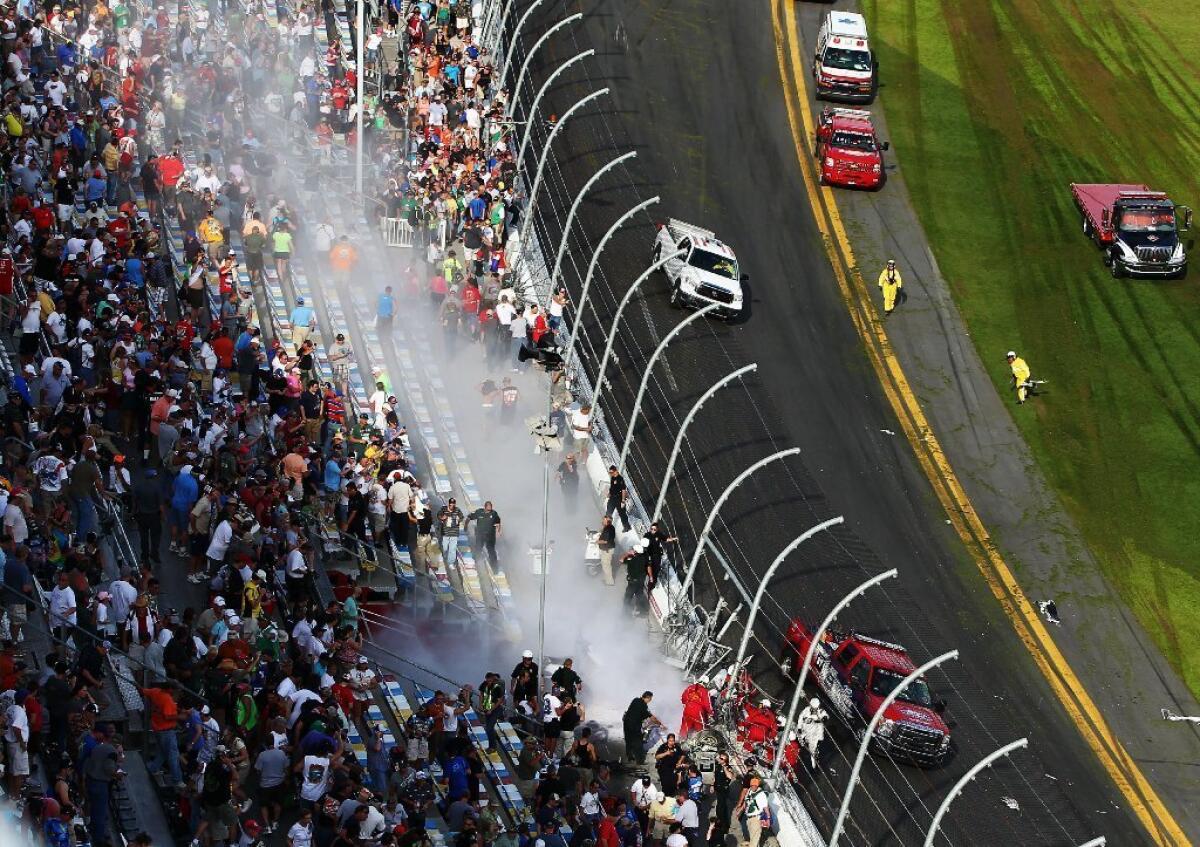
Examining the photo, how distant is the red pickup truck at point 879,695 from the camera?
3369 cm

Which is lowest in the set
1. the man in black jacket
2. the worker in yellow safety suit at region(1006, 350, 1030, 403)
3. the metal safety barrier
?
the worker in yellow safety suit at region(1006, 350, 1030, 403)

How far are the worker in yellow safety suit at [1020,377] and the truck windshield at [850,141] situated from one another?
7.77m

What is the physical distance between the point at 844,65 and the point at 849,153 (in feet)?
12.8

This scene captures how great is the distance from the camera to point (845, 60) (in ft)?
178

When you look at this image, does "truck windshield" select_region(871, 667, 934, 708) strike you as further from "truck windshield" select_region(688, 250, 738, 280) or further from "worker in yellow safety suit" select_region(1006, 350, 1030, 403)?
"truck windshield" select_region(688, 250, 738, 280)

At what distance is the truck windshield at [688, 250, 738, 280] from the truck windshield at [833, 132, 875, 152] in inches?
291

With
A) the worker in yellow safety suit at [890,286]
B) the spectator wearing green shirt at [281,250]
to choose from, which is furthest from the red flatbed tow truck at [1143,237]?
the spectator wearing green shirt at [281,250]

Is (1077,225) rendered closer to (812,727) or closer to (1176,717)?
(1176,717)

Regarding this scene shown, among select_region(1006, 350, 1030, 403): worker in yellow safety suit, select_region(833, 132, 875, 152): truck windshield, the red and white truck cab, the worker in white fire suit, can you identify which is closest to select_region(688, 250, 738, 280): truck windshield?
select_region(1006, 350, 1030, 403): worker in yellow safety suit

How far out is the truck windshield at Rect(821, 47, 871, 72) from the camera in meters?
54.1

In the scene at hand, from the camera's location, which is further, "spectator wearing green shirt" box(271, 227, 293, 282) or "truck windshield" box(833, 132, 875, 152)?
"truck windshield" box(833, 132, 875, 152)

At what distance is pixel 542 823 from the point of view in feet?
89.1

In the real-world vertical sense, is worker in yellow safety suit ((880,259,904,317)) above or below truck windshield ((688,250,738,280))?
below

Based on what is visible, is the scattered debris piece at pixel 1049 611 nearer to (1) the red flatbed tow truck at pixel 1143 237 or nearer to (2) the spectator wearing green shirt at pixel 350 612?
(1) the red flatbed tow truck at pixel 1143 237
